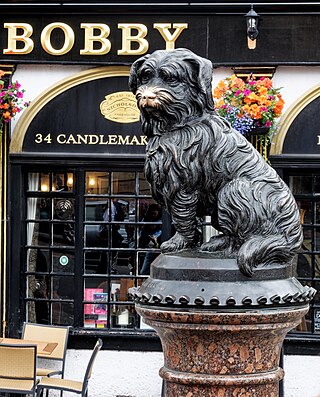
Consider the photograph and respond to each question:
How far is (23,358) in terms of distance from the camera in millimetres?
7820

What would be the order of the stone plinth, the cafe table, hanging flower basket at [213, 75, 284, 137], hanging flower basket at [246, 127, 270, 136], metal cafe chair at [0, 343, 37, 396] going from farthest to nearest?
hanging flower basket at [246, 127, 270, 136] < hanging flower basket at [213, 75, 284, 137] < the cafe table < metal cafe chair at [0, 343, 37, 396] < the stone plinth

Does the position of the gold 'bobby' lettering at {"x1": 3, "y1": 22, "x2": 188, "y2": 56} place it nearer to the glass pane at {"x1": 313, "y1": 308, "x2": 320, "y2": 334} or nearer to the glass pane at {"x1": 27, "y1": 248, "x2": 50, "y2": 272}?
the glass pane at {"x1": 27, "y1": 248, "x2": 50, "y2": 272}

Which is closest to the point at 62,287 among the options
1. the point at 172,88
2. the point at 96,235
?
the point at 96,235

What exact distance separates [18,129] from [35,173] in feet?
1.64

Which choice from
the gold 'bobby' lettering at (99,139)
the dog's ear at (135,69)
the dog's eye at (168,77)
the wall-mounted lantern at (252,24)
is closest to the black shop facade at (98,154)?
the gold 'bobby' lettering at (99,139)

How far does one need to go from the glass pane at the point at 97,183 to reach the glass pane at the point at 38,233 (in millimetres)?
639

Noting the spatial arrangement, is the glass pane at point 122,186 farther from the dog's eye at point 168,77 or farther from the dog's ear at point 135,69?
the dog's eye at point 168,77

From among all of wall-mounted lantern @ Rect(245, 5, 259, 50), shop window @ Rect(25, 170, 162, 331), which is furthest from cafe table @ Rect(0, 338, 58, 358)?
wall-mounted lantern @ Rect(245, 5, 259, 50)

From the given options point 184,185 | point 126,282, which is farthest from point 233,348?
point 126,282

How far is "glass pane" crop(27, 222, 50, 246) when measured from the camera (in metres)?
9.93

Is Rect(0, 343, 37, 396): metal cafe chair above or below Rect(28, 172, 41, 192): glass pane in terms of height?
below

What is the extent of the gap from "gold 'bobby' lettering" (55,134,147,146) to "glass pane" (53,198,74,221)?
2.04 feet

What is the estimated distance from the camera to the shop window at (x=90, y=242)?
977 cm

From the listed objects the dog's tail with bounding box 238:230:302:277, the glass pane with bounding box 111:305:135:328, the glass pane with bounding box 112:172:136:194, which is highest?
the glass pane with bounding box 112:172:136:194
